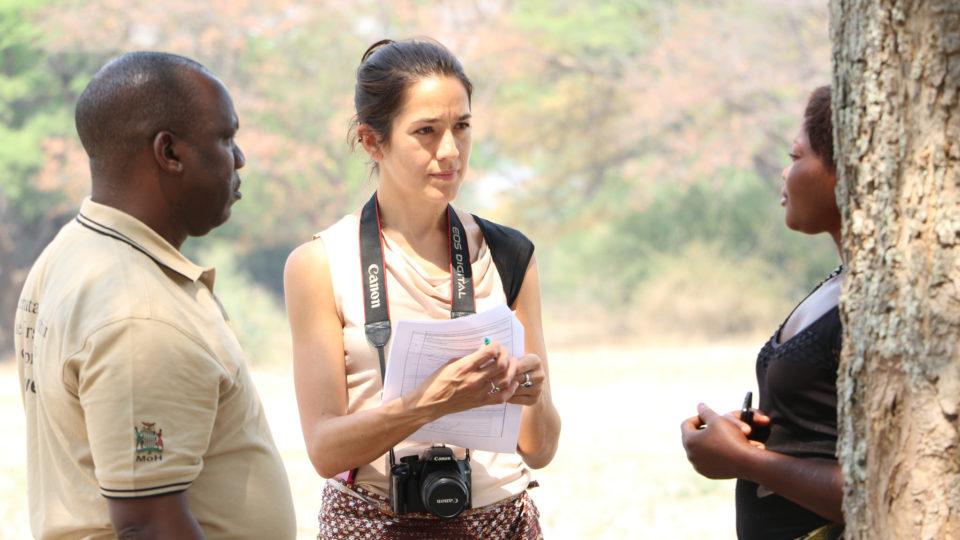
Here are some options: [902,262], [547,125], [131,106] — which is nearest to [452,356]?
[131,106]

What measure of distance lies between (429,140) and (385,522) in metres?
0.83

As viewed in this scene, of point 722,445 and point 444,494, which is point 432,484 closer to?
Answer: point 444,494

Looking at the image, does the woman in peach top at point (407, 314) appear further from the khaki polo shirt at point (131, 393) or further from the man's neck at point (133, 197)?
the man's neck at point (133, 197)

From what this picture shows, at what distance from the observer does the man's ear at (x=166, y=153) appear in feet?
7.14

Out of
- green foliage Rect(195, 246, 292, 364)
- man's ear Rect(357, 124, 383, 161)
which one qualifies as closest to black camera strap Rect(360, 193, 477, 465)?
man's ear Rect(357, 124, 383, 161)

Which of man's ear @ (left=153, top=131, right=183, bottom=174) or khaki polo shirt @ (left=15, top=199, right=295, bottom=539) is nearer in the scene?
khaki polo shirt @ (left=15, top=199, right=295, bottom=539)

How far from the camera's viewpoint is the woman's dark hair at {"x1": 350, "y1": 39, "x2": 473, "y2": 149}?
269 cm

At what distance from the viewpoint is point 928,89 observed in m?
1.89

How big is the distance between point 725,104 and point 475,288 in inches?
712

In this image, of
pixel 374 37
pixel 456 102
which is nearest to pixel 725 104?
pixel 374 37

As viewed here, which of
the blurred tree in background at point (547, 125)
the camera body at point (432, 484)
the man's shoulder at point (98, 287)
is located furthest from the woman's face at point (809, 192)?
the blurred tree in background at point (547, 125)

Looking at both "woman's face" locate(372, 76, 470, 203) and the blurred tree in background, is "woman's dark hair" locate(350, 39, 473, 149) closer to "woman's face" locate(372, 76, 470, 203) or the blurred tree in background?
"woman's face" locate(372, 76, 470, 203)

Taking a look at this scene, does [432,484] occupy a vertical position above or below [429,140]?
below

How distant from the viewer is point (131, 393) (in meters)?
1.92
